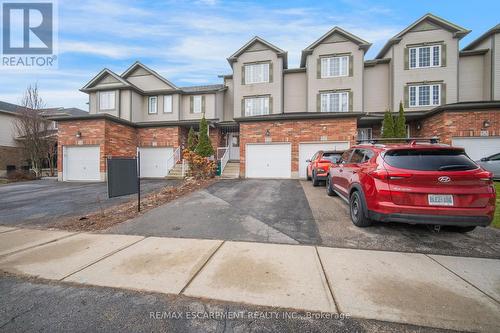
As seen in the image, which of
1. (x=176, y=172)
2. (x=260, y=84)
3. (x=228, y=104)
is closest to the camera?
(x=176, y=172)

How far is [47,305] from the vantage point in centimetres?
228

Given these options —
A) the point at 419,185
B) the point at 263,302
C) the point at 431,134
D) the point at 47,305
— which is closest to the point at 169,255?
the point at 47,305

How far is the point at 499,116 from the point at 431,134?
280cm

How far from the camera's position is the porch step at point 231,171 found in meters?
13.9

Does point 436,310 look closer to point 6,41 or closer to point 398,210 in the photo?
point 398,210

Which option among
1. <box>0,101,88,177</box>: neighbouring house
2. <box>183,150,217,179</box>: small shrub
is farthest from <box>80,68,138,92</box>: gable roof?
<box>183,150,217,179</box>: small shrub

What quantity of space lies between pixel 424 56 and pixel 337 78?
6.26m

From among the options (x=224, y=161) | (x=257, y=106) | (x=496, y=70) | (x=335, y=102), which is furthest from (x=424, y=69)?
(x=224, y=161)

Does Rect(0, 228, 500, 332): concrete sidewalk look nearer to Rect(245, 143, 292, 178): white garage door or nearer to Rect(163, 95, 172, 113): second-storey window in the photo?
Rect(245, 143, 292, 178): white garage door

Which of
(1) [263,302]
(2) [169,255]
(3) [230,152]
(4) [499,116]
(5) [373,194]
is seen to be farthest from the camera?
(3) [230,152]

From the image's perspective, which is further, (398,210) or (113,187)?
(113,187)

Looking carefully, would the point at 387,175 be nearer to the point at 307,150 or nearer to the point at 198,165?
the point at 307,150

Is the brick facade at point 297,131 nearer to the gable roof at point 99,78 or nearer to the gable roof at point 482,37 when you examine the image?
the gable roof at point 482,37

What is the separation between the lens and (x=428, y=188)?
351cm
